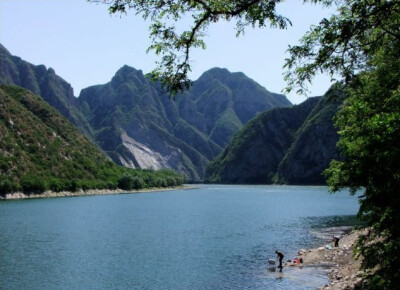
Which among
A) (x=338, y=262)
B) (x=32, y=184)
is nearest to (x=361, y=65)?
(x=338, y=262)

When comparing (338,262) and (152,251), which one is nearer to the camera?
(338,262)

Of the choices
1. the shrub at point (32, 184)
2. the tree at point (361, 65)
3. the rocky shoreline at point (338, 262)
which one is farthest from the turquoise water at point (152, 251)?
the shrub at point (32, 184)

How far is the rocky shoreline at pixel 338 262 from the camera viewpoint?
126 ft

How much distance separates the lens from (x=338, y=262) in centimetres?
5166

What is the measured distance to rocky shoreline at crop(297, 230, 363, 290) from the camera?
38316 mm

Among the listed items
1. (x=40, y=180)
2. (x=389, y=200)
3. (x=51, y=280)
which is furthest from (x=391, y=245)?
(x=40, y=180)

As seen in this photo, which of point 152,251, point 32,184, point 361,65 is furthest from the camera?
point 32,184

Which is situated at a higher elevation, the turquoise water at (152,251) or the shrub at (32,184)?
the shrub at (32,184)

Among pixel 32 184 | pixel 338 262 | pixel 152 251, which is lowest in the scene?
pixel 152 251

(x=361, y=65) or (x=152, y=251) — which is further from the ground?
(x=361, y=65)

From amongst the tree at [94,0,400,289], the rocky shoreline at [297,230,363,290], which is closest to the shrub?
the rocky shoreline at [297,230,363,290]

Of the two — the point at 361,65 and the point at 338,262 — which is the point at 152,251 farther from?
the point at 361,65

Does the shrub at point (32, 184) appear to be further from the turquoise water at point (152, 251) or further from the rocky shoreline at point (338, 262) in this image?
the rocky shoreline at point (338, 262)

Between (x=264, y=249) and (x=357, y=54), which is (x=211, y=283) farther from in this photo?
(x=357, y=54)
